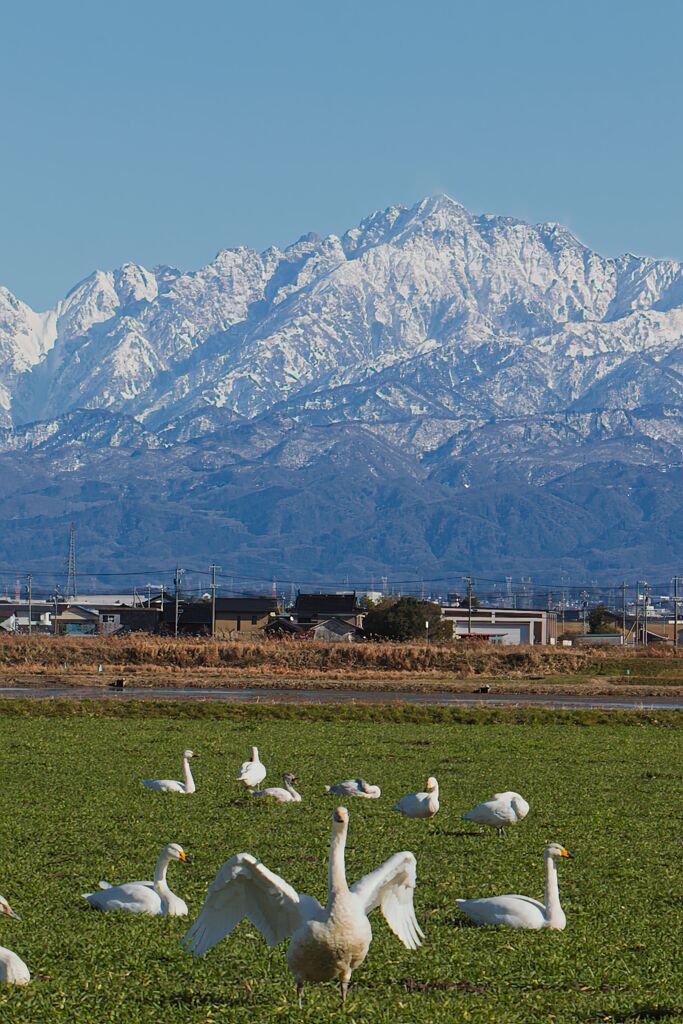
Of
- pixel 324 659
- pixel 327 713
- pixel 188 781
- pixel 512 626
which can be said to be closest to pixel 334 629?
pixel 512 626

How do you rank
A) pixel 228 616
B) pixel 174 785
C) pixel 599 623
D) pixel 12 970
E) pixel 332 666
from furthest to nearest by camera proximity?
pixel 599 623, pixel 228 616, pixel 332 666, pixel 174 785, pixel 12 970

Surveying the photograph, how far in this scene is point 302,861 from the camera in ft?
66.7

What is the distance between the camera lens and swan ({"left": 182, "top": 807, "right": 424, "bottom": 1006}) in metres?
12.6

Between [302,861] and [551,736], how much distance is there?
23.9 metres

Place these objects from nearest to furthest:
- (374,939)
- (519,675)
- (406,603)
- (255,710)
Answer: (374,939) → (255,710) → (519,675) → (406,603)

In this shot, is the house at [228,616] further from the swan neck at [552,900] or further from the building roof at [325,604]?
the swan neck at [552,900]

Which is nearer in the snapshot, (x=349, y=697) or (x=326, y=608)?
(x=349, y=697)

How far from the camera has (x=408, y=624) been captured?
394 ft

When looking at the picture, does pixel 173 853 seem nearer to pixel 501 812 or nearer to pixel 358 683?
pixel 501 812

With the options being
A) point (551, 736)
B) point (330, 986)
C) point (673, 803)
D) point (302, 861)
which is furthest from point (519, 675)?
point (330, 986)

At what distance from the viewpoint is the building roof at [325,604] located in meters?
156

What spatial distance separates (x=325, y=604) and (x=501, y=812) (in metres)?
135

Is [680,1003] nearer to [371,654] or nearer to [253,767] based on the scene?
[253,767]

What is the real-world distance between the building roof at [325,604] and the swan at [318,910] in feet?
462
